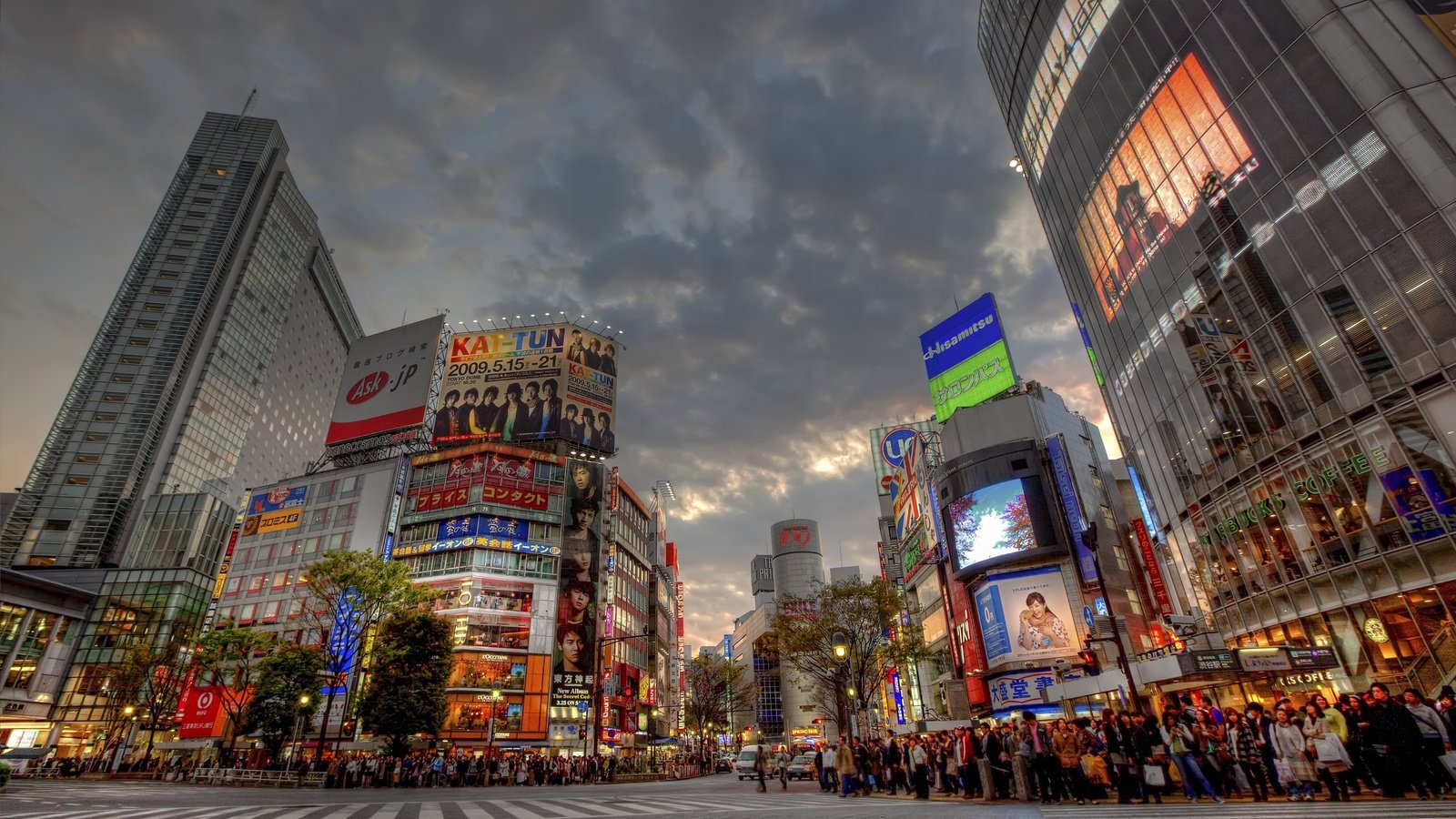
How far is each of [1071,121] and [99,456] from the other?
106m

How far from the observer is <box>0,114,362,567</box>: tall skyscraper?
75.4 meters

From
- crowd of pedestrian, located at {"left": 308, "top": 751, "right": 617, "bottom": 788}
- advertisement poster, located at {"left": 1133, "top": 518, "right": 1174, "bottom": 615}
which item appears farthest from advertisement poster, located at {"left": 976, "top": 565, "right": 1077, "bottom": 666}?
crowd of pedestrian, located at {"left": 308, "top": 751, "right": 617, "bottom": 788}

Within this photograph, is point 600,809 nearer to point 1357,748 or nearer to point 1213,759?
point 1213,759

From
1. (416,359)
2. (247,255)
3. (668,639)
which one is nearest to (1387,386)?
(416,359)

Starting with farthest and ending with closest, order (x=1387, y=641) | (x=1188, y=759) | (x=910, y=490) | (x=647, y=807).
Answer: (x=910, y=490) → (x=1387, y=641) → (x=647, y=807) → (x=1188, y=759)

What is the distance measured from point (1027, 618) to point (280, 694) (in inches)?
1814

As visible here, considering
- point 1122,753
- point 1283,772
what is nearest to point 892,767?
point 1122,753

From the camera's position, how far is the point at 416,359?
65.6 meters

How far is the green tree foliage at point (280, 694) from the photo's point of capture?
3481cm

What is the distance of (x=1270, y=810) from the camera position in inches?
386

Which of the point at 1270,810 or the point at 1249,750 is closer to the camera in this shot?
the point at 1270,810

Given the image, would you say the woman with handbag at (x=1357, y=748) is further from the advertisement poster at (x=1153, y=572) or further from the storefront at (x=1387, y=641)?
the advertisement poster at (x=1153, y=572)

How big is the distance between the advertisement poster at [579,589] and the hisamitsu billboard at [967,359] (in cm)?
3445

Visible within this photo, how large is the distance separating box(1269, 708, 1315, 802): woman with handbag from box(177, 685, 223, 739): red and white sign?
6941cm
